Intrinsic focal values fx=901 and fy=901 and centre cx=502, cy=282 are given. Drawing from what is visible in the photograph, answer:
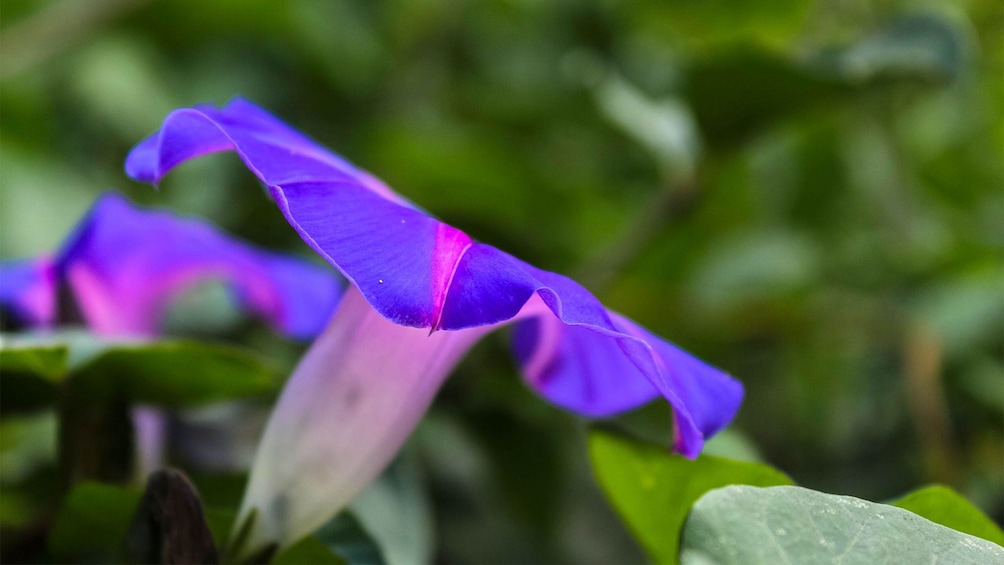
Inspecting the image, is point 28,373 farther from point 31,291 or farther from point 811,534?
point 811,534

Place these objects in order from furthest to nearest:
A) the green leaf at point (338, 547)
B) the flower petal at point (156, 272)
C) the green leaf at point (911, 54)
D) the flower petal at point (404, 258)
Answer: the green leaf at point (911, 54) → the flower petal at point (156, 272) → the green leaf at point (338, 547) → the flower petal at point (404, 258)

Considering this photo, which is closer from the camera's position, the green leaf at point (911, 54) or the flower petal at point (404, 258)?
the flower petal at point (404, 258)

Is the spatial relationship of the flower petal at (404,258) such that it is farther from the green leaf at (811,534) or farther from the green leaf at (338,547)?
the green leaf at (338,547)

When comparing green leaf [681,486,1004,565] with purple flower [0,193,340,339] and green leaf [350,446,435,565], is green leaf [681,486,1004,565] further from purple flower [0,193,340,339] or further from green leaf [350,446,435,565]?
purple flower [0,193,340,339]

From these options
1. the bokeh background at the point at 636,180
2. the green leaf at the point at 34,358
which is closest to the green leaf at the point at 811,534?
the bokeh background at the point at 636,180

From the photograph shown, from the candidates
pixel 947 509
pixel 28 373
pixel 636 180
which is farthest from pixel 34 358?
pixel 636 180

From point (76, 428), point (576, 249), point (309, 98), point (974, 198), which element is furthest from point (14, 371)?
point (974, 198)
